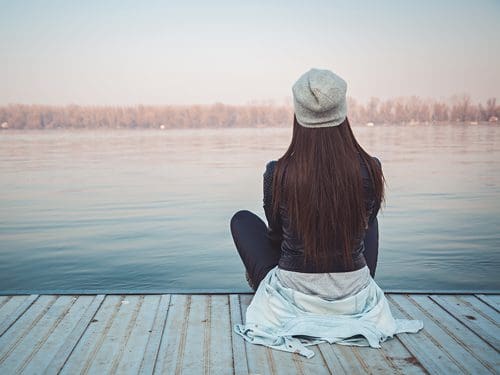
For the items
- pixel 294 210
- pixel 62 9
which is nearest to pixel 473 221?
pixel 294 210

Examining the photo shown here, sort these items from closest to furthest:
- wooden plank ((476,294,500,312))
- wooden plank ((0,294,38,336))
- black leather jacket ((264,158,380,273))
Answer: black leather jacket ((264,158,380,273))
wooden plank ((0,294,38,336))
wooden plank ((476,294,500,312))

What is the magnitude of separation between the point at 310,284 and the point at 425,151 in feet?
40.7

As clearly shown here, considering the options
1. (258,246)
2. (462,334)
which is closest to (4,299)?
(258,246)

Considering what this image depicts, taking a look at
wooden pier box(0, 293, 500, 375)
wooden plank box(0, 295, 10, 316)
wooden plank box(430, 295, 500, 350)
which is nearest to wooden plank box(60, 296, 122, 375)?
wooden pier box(0, 293, 500, 375)

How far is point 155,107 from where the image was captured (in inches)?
956

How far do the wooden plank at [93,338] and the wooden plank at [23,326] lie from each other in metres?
0.24

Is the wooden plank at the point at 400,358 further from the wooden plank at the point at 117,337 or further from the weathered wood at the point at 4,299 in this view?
the weathered wood at the point at 4,299

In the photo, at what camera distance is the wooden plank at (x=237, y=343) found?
2.29 metres

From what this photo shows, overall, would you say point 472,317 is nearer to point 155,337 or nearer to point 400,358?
point 400,358

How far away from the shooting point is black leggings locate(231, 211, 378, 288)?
2824mm

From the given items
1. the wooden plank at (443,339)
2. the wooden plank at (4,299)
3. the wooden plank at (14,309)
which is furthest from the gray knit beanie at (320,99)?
the wooden plank at (4,299)

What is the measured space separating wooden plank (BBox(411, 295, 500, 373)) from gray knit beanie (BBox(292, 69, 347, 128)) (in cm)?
98

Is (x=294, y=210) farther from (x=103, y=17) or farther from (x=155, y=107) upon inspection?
(x=103, y=17)

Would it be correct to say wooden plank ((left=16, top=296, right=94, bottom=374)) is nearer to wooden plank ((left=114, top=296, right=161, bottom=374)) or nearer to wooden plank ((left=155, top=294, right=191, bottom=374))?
wooden plank ((left=114, top=296, right=161, bottom=374))
